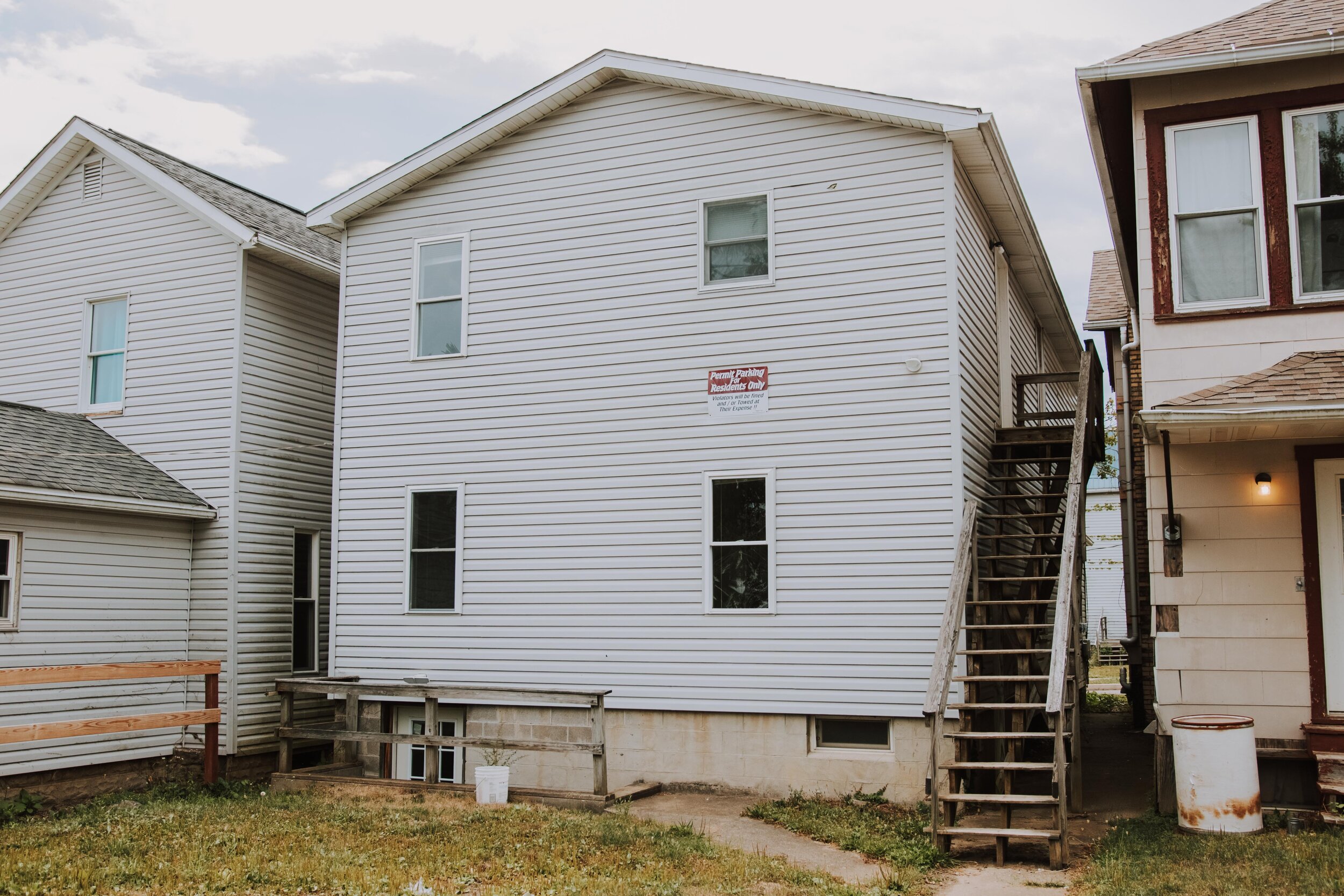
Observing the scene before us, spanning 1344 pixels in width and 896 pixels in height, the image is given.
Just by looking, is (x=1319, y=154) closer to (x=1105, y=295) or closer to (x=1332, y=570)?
(x=1332, y=570)

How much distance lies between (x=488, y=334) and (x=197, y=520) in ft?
15.5

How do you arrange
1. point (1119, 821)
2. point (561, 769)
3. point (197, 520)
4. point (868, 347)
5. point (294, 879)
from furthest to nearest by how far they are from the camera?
1. point (197, 520)
2. point (561, 769)
3. point (868, 347)
4. point (1119, 821)
5. point (294, 879)

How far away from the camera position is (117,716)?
1398 centimetres

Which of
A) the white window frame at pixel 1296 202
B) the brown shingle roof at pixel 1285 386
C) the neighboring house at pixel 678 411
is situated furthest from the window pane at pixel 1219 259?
the neighboring house at pixel 678 411

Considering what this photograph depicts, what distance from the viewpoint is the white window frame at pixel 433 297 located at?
14383 mm

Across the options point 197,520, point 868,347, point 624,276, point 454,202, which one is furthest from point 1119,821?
point 197,520

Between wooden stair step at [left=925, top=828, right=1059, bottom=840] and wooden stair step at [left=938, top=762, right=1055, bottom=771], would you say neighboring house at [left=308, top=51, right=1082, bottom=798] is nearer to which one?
wooden stair step at [left=938, top=762, right=1055, bottom=771]

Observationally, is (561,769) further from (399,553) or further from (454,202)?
(454,202)

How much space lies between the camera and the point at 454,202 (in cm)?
1470

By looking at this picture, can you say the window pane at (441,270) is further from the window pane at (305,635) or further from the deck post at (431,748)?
the deck post at (431,748)

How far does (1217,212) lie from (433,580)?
9.37 meters

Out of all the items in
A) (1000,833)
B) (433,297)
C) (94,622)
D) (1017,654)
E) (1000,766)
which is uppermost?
(433,297)

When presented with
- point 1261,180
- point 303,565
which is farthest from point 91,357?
point 1261,180

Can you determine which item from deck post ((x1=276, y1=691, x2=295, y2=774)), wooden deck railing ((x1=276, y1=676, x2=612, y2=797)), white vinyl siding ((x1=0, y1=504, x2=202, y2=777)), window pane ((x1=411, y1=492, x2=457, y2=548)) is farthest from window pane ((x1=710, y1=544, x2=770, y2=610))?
white vinyl siding ((x1=0, y1=504, x2=202, y2=777))
